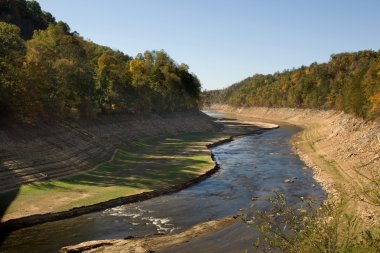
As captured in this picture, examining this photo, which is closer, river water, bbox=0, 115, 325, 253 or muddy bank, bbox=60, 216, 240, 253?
muddy bank, bbox=60, 216, 240, 253

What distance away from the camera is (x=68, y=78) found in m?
73.1

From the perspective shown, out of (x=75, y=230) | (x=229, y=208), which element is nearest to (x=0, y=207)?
(x=75, y=230)

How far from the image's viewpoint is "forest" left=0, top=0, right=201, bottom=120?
54812mm

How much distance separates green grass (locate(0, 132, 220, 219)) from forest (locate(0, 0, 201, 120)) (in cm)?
1362

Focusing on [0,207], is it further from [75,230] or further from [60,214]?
[75,230]

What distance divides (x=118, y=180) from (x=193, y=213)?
14.1 m

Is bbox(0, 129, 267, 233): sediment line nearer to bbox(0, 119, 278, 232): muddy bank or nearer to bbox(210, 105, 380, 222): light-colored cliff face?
bbox(0, 119, 278, 232): muddy bank

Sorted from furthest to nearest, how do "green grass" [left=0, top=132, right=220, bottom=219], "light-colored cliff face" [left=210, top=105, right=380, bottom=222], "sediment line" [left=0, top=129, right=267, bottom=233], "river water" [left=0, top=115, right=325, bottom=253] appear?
"light-colored cliff face" [left=210, top=105, right=380, bottom=222]
"green grass" [left=0, top=132, right=220, bottom=219]
"sediment line" [left=0, top=129, right=267, bottom=233]
"river water" [left=0, top=115, right=325, bottom=253]

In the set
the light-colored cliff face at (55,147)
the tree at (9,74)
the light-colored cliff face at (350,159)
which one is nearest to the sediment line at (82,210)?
the light-colored cliff face at (55,147)

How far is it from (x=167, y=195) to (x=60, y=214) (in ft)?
40.9

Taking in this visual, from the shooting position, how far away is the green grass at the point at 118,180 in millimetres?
38688

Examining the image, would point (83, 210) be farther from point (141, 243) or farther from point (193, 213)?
point (141, 243)

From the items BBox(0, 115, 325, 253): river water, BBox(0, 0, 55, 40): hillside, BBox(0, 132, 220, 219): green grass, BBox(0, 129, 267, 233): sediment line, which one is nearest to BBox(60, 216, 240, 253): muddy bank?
BBox(0, 115, 325, 253): river water

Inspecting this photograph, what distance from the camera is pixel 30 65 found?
194 feet
